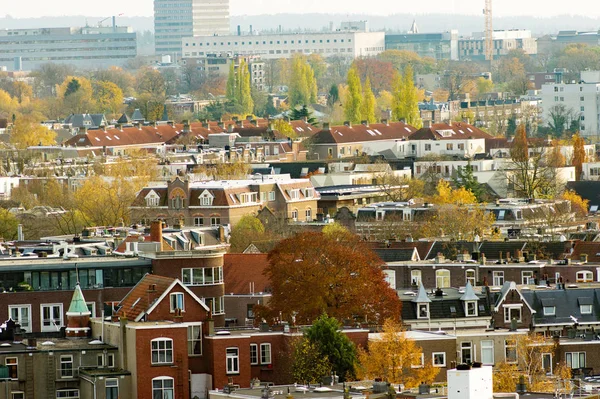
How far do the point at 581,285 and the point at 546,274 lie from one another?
4325 millimetres

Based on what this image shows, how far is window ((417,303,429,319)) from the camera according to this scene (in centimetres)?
4650

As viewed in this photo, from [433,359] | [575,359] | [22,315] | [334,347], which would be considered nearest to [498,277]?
[575,359]

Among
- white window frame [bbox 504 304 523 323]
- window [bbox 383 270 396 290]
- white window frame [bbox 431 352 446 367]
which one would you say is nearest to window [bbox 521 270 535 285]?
window [bbox 383 270 396 290]

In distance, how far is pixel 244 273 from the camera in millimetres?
52812

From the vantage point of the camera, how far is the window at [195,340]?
41.1 metres

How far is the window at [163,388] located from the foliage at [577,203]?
40224 mm

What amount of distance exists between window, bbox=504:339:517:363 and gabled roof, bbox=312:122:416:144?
230 ft

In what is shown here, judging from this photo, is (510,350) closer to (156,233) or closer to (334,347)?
(334,347)

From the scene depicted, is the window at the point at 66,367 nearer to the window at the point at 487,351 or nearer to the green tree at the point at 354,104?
the window at the point at 487,351

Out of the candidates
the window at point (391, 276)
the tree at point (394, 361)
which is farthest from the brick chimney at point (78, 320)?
the window at point (391, 276)

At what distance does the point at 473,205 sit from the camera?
76.6 m

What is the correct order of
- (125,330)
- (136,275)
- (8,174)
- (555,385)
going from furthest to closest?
(8,174) → (136,275) → (125,330) → (555,385)

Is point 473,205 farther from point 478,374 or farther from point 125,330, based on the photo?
point 478,374

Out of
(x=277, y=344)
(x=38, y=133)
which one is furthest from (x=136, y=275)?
(x=38, y=133)
